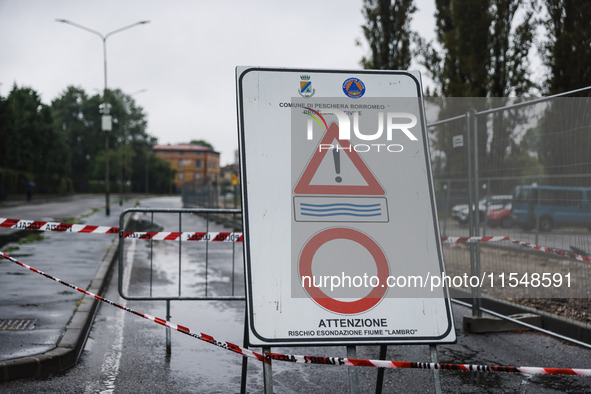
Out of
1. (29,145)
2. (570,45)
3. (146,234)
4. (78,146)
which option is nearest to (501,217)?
(146,234)

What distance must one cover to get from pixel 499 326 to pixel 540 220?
124 centimetres

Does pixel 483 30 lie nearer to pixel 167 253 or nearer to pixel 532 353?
pixel 167 253

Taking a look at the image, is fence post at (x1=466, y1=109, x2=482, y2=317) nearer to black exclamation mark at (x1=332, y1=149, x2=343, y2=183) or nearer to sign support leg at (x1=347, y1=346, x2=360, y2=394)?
black exclamation mark at (x1=332, y1=149, x2=343, y2=183)

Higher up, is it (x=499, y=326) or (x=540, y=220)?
(x=540, y=220)

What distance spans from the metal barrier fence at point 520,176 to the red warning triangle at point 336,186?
11.0 ft

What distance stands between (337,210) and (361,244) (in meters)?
0.23

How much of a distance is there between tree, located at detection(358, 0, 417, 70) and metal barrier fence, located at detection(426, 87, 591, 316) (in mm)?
17349

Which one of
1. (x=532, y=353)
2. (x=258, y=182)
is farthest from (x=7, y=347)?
(x=532, y=353)

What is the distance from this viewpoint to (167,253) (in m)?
16.4

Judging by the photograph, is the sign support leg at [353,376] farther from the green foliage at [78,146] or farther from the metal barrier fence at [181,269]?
the green foliage at [78,146]

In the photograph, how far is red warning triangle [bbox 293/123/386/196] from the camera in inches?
156

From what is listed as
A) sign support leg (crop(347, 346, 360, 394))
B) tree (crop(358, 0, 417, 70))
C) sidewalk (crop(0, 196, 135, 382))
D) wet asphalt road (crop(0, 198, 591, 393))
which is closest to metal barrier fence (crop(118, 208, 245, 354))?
wet asphalt road (crop(0, 198, 591, 393))

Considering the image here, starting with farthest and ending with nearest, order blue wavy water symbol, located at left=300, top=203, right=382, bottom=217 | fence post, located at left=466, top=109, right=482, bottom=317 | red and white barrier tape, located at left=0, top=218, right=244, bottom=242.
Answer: fence post, located at left=466, top=109, right=482, bottom=317 → red and white barrier tape, located at left=0, top=218, right=244, bottom=242 → blue wavy water symbol, located at left=300, top=203, right=382, bottom=217

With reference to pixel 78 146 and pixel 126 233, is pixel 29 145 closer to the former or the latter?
pixel 78 146
